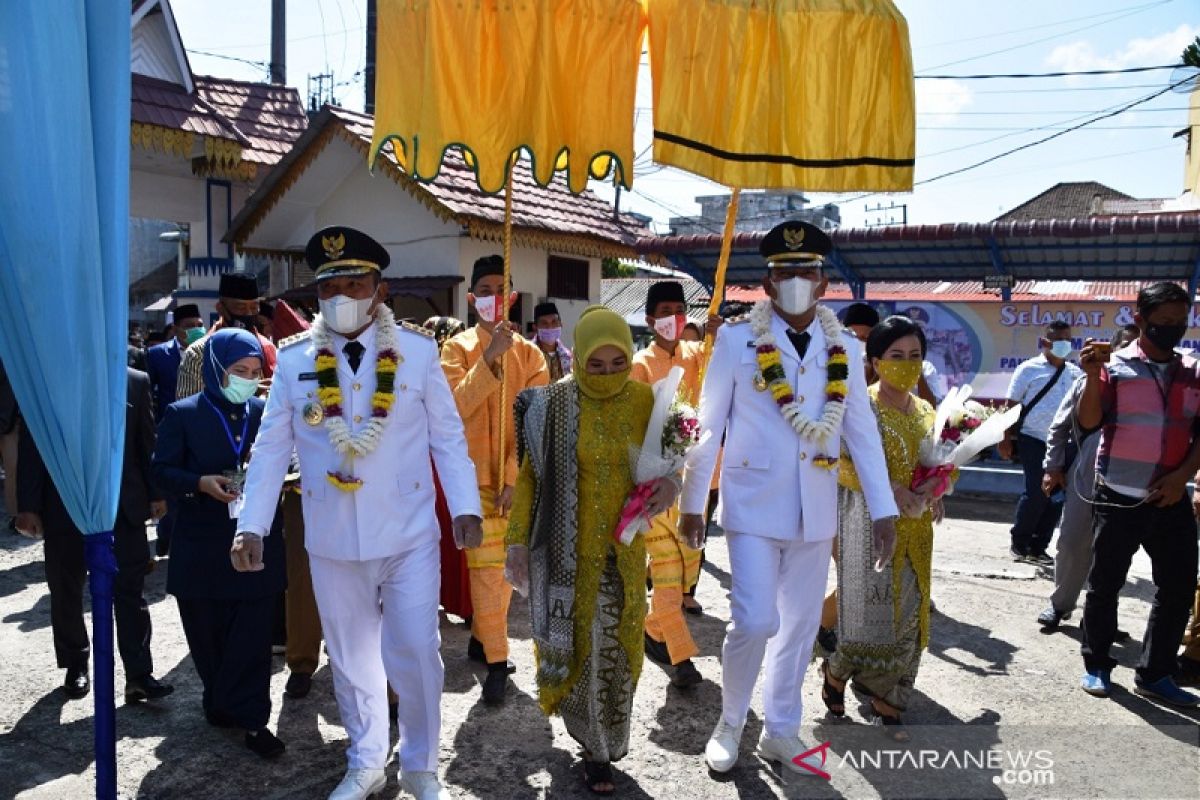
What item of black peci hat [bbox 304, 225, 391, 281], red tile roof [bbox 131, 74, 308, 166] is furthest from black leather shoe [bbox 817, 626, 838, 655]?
red tile roof [bbox 131, 74, 308, 166]

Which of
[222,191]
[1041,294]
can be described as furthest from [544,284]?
[1041,294]

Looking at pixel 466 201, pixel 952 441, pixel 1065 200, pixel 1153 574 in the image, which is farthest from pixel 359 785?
pixel 1065 200

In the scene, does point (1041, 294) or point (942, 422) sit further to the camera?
point (1041, 294)

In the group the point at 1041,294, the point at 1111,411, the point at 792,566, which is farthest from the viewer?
the point at 1041,294

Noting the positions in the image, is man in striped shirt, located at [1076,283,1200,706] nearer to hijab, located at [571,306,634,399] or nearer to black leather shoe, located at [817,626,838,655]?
black leather shoe, located at [817,626,838,655]

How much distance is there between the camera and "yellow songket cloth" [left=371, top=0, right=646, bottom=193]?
457 centimetres

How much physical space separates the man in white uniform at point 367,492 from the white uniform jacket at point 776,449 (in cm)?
111

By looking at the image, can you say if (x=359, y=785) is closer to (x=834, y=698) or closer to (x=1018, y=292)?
(x=834, y=698)

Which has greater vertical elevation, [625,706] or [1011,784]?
[625,706]

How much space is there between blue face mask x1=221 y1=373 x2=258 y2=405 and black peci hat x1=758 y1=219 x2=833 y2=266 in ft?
7.91

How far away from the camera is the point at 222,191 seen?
1536cm

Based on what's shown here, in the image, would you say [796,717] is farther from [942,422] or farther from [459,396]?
[459,396]

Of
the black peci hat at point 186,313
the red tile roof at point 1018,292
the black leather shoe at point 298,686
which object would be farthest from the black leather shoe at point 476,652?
the red tile roof at point 1018,292

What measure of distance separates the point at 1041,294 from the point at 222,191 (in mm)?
14300
